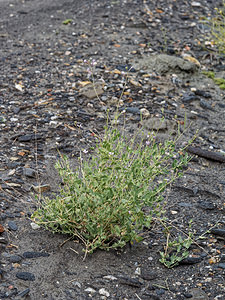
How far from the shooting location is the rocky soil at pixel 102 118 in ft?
8.45

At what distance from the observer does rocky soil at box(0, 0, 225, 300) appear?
8.45 ft

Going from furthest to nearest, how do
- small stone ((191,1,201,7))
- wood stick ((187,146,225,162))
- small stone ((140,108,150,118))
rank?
small stone ((191,1,201,7)), small stone ((140,108,150,118)), wood stick ((187,146,225,162))

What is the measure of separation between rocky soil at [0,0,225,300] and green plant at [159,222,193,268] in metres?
0.05

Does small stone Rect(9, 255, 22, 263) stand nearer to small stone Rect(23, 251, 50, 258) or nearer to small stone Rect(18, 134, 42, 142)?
small stone Rect(23, 251, 50, 258)

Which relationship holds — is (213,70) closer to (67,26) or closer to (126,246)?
(67,26)

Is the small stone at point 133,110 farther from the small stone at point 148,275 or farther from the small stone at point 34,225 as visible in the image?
the small stone at point 148,275

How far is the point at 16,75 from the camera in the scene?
4.95 m

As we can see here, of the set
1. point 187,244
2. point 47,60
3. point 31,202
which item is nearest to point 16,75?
point 47,60

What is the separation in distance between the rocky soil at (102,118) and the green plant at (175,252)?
0.05 metres

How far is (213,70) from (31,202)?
3262mm

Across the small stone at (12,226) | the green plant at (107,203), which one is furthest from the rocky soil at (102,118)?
the green plant at (107,203)

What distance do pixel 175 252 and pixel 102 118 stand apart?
176cm

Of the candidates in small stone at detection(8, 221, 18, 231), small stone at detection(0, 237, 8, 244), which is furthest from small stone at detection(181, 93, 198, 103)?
small stone at detection(0, 237, 8, 244)

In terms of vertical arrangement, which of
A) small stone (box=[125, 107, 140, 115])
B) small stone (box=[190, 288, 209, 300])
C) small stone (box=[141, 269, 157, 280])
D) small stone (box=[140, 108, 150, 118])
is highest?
small stone (box=[190, 288, 209, 300])
